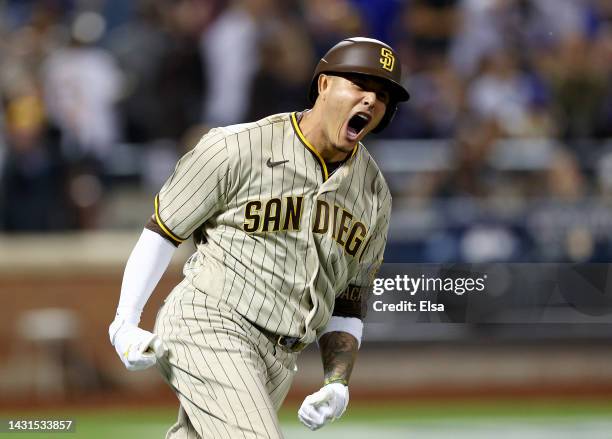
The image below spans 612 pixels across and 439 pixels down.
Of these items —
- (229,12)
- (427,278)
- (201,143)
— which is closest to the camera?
(201,143)

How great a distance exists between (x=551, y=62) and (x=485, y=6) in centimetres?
80

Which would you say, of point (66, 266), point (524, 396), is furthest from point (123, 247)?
point (524, 396)

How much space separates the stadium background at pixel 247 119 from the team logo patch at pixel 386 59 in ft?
18.0

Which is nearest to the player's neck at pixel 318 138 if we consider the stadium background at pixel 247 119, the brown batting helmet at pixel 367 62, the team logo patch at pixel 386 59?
the brown batting helmet at pixel 367 62

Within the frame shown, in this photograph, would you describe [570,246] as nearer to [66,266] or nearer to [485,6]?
[485,6]

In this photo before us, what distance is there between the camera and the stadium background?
9.49 metres

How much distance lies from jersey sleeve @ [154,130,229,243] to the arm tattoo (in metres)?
0.66

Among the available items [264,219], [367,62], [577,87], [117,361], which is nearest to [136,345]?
[264,219]

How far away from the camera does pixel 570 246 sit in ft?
30.9

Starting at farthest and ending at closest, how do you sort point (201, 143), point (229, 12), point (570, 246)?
point (229, 12), point (570, 246), point (201, 143)

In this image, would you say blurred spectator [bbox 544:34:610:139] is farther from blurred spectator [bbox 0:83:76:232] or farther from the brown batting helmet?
the brown batting helmet

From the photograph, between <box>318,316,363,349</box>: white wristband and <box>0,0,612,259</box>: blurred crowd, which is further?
<box>0,0,612,259</box>: blurred crowd
